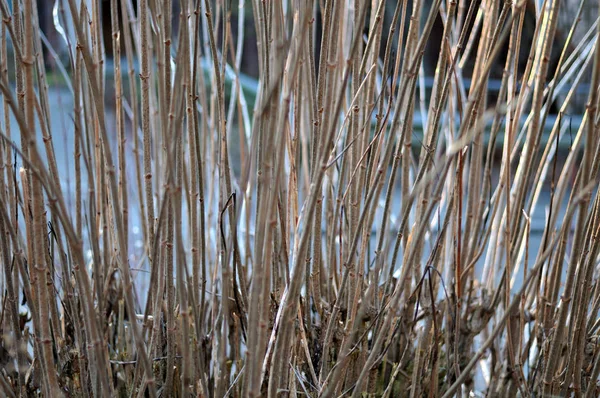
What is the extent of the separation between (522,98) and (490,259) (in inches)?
14.1

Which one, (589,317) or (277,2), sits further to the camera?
(589,317)

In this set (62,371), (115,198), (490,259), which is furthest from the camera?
(490,259)

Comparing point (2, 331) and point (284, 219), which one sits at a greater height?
point (284, 219)

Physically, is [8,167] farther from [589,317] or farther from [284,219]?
[589,317]

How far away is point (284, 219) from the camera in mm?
669

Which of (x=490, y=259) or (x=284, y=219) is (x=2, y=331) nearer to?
(x=284, y=219)

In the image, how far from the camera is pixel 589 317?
2.30 feet

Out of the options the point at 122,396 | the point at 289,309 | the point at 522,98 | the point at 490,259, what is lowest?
the point at 122,396

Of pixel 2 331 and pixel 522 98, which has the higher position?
pixel 522 98

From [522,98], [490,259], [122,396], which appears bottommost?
[122,396]

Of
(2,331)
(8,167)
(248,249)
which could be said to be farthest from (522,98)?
(2,331)

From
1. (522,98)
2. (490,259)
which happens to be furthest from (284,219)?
(490,259)

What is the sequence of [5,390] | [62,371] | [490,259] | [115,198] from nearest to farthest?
[115,198] → [5,390] → [62,371] → [490,259]

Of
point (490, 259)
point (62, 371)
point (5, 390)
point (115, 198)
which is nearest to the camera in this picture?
point (115, 198)
